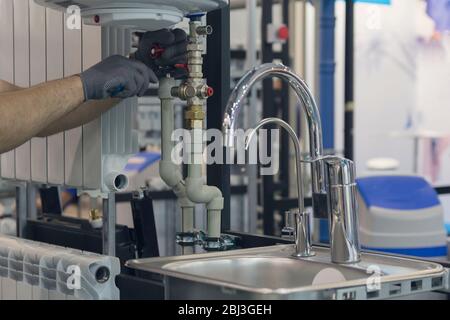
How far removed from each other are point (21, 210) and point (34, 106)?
2.52 feet

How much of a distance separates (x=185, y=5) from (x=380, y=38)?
13.9 feet

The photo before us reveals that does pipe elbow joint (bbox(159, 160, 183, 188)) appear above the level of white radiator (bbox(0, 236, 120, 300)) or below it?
above

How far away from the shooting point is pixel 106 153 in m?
1.65

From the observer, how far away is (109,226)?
167cm

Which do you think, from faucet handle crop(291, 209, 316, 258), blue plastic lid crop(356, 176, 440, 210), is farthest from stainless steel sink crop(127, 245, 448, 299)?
blue plastic lid crop(356, 176, 440, 210)

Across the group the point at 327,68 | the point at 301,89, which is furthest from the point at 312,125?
the point at 327,68

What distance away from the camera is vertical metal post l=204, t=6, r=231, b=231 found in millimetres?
1762

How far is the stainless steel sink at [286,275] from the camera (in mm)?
1132

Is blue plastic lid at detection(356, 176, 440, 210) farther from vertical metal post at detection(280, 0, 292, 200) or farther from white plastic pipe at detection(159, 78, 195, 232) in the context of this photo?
white plastic pipe at detection(159, 78, 195, 232)

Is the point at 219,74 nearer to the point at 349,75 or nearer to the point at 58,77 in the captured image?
the point at 58,77

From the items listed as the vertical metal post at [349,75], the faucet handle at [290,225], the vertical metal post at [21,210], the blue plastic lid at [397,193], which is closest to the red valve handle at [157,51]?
the faucet handle at [290,225]

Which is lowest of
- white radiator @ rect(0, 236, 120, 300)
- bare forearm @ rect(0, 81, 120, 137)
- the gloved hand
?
white radiator @ rect(0, 236, 120, 300)

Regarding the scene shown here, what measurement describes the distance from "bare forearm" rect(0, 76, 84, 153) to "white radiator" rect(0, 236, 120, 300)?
0.97ft
